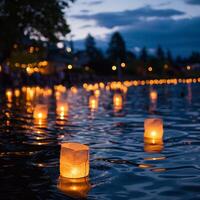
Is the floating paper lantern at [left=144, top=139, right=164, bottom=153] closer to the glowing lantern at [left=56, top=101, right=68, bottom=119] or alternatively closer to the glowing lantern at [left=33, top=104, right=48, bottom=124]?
the glowing lantern at [left=33, top=104, right=48, bottom=124]

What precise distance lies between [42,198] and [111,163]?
2.20 m

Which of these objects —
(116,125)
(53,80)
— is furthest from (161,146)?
(53,80)

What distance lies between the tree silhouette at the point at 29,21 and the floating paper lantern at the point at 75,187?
34296 mm

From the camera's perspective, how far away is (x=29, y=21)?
41594mm

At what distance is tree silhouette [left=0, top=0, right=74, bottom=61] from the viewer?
3987 cm

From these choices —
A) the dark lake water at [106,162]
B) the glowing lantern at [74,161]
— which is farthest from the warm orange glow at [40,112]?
the glowing lantern at [74,161]

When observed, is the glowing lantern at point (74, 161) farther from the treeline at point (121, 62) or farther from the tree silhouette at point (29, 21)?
the treeline at point (121, 62)

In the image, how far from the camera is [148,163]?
24.0 feet

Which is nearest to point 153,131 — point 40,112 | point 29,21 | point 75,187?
point 75,187

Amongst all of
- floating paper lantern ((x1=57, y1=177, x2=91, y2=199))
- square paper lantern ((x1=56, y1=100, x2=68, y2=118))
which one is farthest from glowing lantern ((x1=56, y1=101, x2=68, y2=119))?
floating paper lantern ((x1=57, y1=177, x2=91, y2=199))

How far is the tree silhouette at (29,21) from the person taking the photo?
39866 millimetres

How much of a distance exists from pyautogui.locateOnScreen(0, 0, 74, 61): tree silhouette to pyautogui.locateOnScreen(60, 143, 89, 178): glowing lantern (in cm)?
3415

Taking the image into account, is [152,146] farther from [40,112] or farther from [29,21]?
[29,21]

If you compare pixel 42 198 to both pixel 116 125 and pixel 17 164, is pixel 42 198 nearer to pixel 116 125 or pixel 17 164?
pixel 17 164
